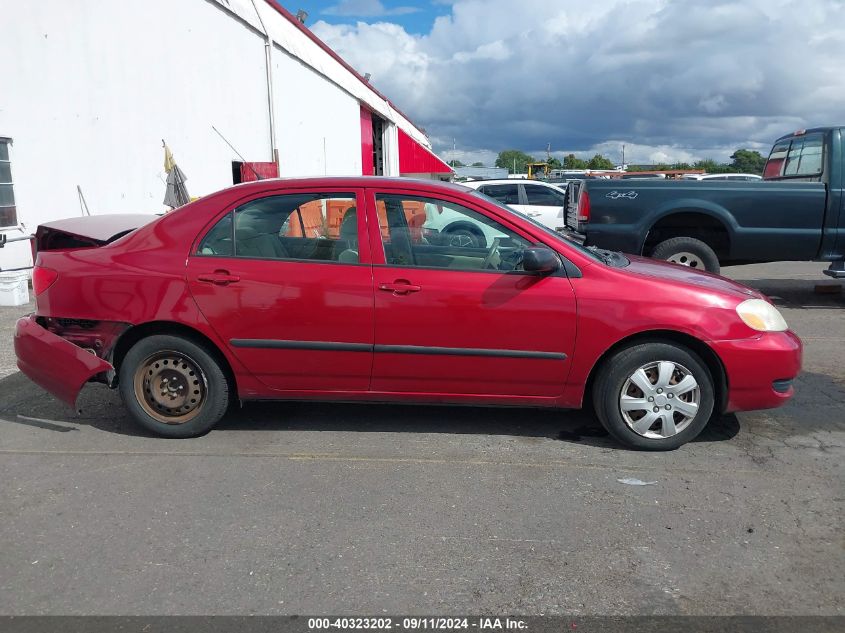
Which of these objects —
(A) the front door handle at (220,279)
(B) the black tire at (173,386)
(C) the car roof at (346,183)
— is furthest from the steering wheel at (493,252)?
(B) the black tire at (173,386)

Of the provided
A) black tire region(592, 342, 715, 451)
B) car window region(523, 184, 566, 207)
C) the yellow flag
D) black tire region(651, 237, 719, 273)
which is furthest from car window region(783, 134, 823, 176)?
the yellow flag

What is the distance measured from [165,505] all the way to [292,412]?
1513 millimetres

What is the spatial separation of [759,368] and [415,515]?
7.38ft

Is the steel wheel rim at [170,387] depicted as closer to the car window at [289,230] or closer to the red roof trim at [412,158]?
the car window at [289,230]

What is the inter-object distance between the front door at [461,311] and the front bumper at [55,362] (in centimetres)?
180

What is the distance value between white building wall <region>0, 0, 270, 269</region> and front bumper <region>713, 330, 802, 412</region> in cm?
964

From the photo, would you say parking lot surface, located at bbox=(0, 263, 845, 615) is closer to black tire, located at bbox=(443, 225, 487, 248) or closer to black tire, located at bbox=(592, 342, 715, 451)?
black tire, located at bbox=(592, 342, 715, 451)

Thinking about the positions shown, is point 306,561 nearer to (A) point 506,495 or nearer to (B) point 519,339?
(A) point 506,495

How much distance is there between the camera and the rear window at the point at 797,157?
8938 millimetres

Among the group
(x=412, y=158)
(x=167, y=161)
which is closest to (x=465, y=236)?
(x=167, y=161)

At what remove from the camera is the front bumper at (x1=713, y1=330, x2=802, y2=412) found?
165 inches

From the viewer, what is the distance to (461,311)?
4199 millimetres

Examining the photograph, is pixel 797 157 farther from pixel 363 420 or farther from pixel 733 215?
pixel 363 420

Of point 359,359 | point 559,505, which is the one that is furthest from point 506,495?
point 359,359
